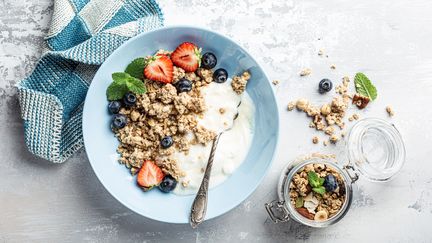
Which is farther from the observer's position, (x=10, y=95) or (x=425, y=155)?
(x=425, y=155)

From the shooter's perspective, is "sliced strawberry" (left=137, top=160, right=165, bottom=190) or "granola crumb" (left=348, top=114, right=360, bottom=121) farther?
"granola crumb" (left=348, top=114, right=360, bottom=121)

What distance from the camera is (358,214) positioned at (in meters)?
1.56

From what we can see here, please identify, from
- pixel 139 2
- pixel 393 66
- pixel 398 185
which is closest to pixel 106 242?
pixel 139 2

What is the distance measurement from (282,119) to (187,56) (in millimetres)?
327

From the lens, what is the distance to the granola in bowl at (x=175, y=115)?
1.39m

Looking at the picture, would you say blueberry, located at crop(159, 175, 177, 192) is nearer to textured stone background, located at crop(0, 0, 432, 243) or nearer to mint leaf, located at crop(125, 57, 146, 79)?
textured stone background, located at crop(0, 0, 432, 243)

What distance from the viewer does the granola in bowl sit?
4.55 ft

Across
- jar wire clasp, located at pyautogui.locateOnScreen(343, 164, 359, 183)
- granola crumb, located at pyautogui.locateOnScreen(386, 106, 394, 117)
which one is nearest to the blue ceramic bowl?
jar wire clasp, located at pyautogui.locateOnScreen(343, 164, 359, 183)

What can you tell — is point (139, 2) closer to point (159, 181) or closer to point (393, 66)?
point (159, 181)

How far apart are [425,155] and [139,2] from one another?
0.91m

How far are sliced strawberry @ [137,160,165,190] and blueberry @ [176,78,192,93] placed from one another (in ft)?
0.67

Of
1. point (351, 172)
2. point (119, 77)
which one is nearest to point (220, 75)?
point (119, 77)

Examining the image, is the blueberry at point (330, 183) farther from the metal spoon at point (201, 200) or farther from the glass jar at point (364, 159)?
the metal spoon at point (201, 200)

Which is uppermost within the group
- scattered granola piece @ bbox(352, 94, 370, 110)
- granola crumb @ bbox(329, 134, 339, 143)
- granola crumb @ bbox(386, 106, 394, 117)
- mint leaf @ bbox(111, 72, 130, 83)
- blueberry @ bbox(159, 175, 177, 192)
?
mint leaf @ bbox(111, 72, 130, 83)
